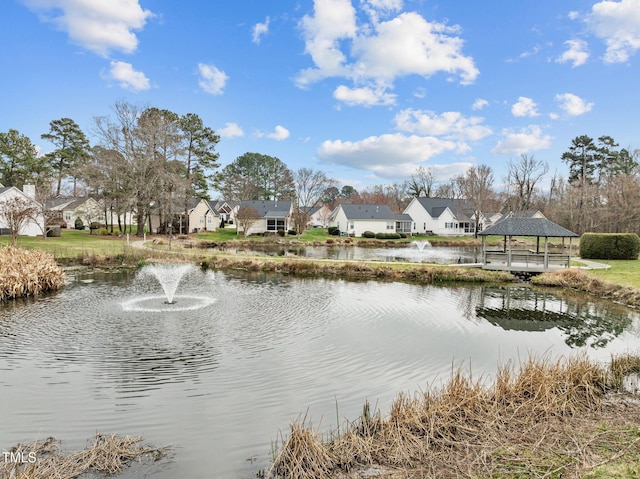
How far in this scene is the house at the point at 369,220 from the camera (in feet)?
192

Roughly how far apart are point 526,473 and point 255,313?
10.3m

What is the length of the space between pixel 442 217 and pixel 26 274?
55.5m

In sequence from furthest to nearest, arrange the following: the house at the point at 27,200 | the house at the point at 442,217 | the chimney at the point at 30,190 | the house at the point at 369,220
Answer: the house at the point at 442,217
the house at the point at 369,220
the chimney at the point at 30,190
the house at the point at 27,200

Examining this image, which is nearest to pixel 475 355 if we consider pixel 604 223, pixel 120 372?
pixel 120 372

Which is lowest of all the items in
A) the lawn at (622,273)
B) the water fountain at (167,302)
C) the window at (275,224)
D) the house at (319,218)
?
the water fountain at (167,302)

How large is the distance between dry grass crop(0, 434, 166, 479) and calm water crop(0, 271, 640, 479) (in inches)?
9.8

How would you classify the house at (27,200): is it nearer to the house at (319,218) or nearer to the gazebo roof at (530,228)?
the gazebo roof at (530,228)

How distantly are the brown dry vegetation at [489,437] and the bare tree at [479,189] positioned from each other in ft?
173

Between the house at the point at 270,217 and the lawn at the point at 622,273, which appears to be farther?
the house at the point at 270,217

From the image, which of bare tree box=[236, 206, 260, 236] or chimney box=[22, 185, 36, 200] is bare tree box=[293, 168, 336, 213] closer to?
bare tree box=[236, 206, 260, 236]

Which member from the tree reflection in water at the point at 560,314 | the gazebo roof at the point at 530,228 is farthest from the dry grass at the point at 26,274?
the gazebo roof at the point at 530,228

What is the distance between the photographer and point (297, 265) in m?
24.4

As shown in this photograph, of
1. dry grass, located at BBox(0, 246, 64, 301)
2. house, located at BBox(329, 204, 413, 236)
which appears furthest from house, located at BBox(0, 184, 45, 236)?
house, located at BBox(329, 204, 413, 236)

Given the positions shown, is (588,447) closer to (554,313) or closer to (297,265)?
(554,313)
